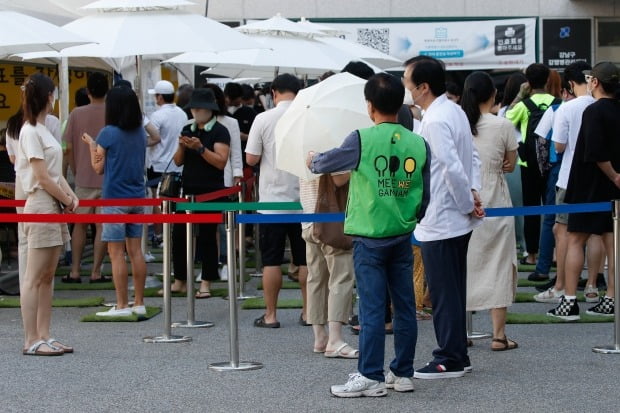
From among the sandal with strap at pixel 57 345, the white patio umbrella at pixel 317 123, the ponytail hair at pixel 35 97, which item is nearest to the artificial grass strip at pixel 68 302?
the sandal with strap at pixel 57 345

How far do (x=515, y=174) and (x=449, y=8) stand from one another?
44.6ft

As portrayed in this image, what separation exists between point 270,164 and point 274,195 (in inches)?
11.7

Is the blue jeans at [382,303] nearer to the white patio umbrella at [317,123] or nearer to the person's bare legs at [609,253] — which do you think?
the white patio umbrella at [317,123]

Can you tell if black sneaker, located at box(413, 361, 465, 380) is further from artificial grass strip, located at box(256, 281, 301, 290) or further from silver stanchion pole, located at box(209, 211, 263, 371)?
artificial grass strip, located at box(256, 281, 301, 290)

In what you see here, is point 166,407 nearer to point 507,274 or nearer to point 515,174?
point 507,274

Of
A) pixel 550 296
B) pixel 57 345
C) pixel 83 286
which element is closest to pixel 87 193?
pixel 83 286

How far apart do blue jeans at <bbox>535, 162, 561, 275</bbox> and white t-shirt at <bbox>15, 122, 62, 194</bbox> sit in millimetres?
5572

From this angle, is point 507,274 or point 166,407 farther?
point 507,274

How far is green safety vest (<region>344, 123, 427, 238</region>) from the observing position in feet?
22.7

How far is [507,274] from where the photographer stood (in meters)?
8.58

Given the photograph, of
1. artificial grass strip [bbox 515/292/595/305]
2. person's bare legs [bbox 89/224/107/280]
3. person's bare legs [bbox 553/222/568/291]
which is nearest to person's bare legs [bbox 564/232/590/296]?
person's bare legs [bbox 553/222/568/291]

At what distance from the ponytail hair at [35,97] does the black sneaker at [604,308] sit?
485 cm

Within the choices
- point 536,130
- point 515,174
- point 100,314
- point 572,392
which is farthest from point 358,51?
point 572,392

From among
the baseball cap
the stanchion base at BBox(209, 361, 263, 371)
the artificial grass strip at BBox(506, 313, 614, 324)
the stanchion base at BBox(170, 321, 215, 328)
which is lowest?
the stanchion base at BBox(209, 361, 263, 371)
